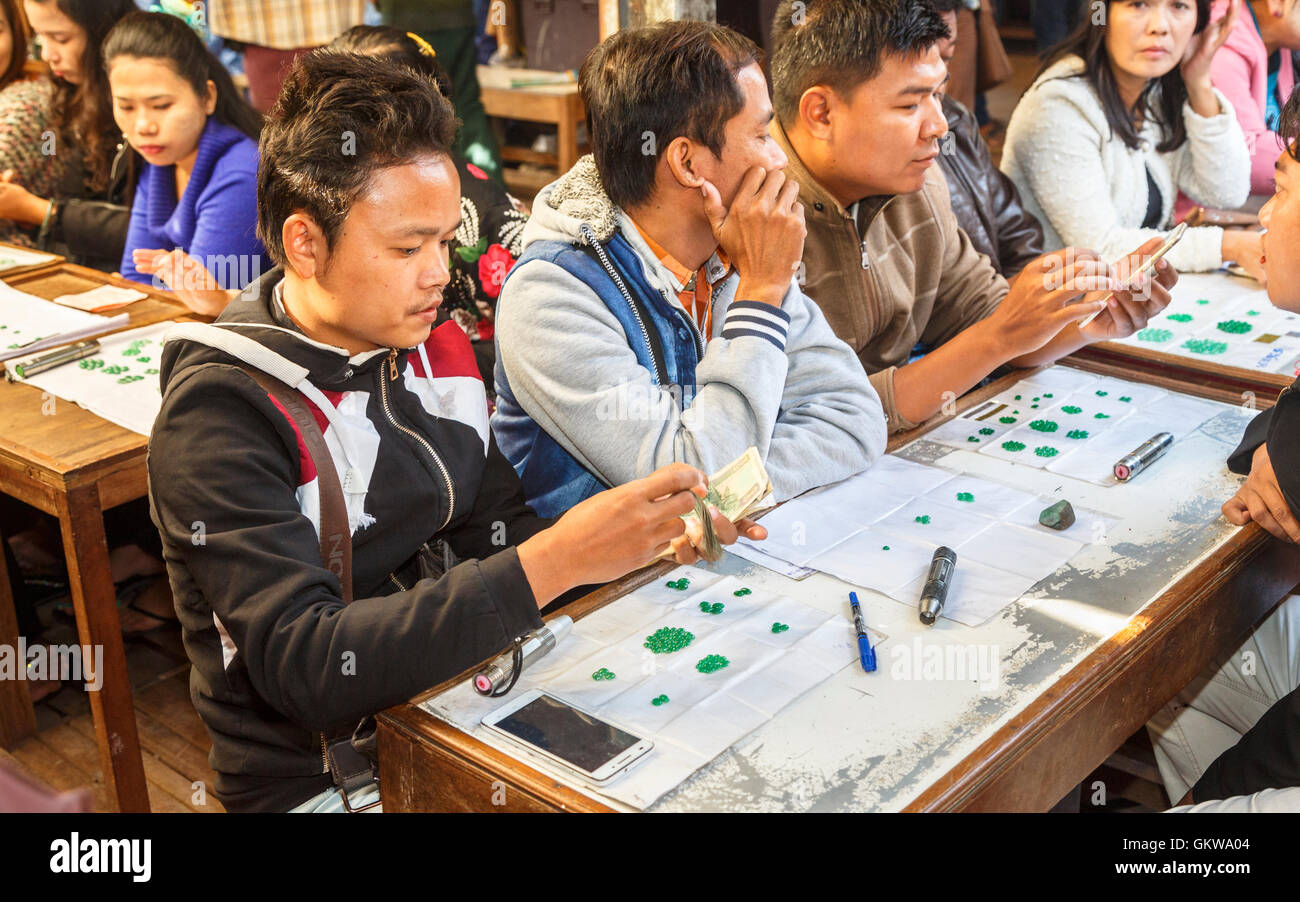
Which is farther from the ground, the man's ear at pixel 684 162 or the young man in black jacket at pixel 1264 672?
the man's ear at pixel 684 162

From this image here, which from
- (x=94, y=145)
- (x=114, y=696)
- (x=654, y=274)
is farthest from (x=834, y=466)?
(x=94, y=145)

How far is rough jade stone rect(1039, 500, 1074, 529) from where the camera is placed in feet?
5.41

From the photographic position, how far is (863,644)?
4.41ft

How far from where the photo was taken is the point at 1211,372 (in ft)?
7.29

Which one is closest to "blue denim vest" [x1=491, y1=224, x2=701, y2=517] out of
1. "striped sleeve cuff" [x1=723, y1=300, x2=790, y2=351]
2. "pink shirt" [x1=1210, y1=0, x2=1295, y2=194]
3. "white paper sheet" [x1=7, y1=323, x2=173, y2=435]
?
"striped sleeve cuff" [x1=723, y1=300, x2=790, y2=351]

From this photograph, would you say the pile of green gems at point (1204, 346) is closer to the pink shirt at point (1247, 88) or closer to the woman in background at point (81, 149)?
the pink shirt at point (1247, 88)

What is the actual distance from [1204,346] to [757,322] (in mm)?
1132

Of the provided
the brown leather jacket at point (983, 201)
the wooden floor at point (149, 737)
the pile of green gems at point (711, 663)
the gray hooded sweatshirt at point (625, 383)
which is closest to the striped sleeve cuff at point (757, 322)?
the gray hooded sweatshirt at point (625, 383)

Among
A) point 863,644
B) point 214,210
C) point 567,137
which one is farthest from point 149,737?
point 567,137

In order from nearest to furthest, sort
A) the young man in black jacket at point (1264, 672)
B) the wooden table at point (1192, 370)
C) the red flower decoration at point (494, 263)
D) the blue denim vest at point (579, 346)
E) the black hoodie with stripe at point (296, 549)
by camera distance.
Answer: the black hoodie with stripe at point (296, 549)
the young man in black jacket at point (1264, 672)
the blue denim vest at point (579, 346)
the wooden table at point (1192, 370)
the red flower decoration at point (494, 263)

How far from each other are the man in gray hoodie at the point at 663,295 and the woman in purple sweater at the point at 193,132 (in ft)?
4.04

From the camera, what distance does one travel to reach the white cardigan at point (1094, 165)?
299 centimetres

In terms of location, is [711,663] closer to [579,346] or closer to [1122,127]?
[579,346]
